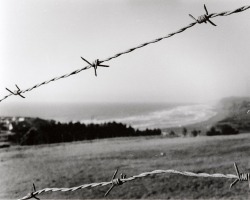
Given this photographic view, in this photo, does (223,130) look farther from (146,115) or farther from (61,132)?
(146,115)

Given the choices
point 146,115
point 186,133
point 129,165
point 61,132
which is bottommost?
point 129,165

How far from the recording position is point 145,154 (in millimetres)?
10086

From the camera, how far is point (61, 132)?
13422mm

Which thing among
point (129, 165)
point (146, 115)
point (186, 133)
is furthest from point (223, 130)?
point (146, 115)

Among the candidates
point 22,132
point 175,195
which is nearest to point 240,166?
point 175,195

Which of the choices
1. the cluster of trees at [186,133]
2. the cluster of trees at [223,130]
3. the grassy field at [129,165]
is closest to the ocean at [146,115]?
the cluster of trees at [186,133]

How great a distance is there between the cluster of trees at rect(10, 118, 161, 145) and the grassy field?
2.89 ft

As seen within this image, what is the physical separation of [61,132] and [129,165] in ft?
18.2

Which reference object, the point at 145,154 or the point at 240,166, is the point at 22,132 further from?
the point at 240,166

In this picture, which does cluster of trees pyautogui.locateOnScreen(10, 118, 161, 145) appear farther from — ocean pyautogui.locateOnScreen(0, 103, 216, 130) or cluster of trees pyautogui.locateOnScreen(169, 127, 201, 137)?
ocean pyautogui.locateOnScreen(0, 103, 216, 130)

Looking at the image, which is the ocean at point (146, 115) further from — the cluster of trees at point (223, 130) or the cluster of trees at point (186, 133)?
the cluster of trees at point (223, 130)

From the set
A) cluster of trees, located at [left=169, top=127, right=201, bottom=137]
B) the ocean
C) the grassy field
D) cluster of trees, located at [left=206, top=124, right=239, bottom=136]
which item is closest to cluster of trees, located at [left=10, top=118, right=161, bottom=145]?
cluster of trees, located at [left=169, top=127, right=201, bottom=137]

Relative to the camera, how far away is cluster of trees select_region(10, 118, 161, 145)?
12.8 meters

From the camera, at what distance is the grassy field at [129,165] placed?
584 centimetres
